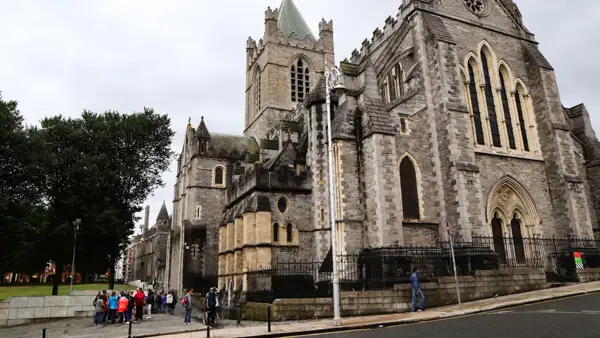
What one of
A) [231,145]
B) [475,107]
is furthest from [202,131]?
[475,107]

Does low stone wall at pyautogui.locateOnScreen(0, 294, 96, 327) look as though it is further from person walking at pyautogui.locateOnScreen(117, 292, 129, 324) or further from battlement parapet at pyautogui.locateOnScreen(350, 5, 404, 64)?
battlement parapet at pyautogui.locateOnScreen(350, 5, 404, 64)

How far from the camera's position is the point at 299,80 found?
150ft

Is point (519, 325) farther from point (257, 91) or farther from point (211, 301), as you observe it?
point (257, 91)

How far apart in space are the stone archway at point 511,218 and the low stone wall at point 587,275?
122 inches

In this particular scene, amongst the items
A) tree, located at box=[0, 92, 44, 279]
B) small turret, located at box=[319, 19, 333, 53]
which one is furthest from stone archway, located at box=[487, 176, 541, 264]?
small turret, located at box=[319, 19, 333, 53]

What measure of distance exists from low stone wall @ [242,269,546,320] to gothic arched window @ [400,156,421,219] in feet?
16.2

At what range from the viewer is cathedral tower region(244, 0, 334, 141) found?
43.1m

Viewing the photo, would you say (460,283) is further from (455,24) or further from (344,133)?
(455,24)

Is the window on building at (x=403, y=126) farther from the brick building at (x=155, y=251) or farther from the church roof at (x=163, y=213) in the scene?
the church roof at (x=163, y=213)

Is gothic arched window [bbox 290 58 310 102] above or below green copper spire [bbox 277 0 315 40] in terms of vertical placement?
below

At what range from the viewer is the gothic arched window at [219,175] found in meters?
36.7

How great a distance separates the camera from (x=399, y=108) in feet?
69.8

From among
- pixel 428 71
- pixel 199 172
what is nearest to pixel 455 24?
pixel 428 71

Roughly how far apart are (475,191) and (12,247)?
26149mm
